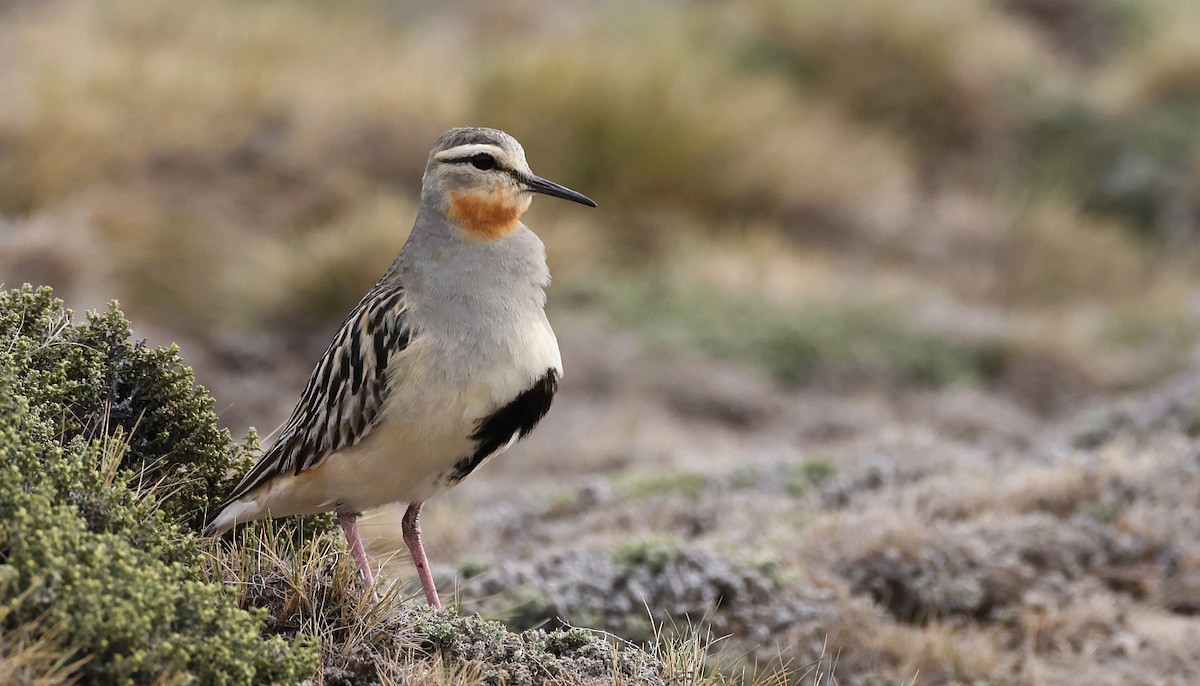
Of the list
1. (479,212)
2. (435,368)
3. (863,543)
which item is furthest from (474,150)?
(863,543)

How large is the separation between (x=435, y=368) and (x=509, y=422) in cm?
26

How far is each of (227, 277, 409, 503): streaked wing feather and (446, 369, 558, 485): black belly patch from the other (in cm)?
30

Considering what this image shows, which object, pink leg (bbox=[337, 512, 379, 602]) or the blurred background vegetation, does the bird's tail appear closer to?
pink leg (bbox=[337, 512, 379, 602])

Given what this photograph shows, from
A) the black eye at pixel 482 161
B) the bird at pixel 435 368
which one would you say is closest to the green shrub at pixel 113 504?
the bird at pixel 435 368

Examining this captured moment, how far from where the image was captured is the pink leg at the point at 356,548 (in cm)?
391

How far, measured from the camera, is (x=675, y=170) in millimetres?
13305

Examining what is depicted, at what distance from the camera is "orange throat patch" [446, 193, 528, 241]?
4.21 metres

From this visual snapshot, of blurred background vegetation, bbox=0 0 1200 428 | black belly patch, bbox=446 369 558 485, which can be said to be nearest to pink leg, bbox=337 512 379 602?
black belly patch, bbox=446 369 558 485

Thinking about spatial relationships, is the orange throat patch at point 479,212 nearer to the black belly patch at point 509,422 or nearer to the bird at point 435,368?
the bird at point 435,368

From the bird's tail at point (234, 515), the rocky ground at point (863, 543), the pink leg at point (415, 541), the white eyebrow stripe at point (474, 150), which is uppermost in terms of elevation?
the white eyebrow stripe at point (474, 150)

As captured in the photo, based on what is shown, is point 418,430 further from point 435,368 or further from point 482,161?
point 482,161

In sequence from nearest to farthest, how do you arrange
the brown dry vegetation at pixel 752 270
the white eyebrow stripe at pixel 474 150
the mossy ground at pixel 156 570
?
1. the mossy ground at pixel 156 570
2. the white eyebrow stripe at pixel 474 150
3. the brown dry vegetation at pixel 752 270

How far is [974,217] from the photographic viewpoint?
1384cm

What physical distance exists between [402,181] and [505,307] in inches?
345
